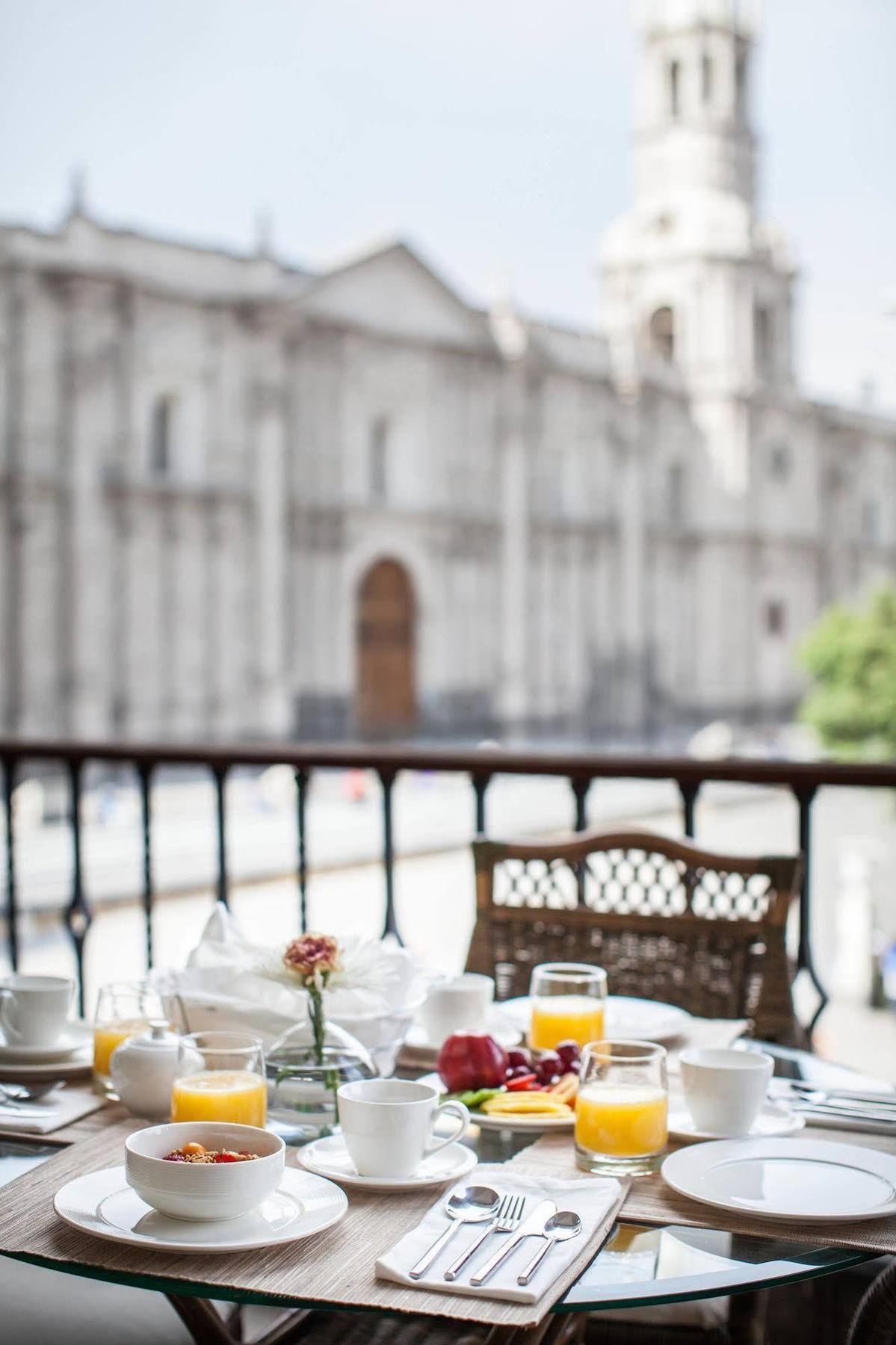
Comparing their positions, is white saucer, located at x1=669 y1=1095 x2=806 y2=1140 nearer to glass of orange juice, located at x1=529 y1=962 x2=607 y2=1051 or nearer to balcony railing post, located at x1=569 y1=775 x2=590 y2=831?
glass of orange juice, located at x1=529 y1=962 x2=607 y2=1051

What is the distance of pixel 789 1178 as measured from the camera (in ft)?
4.00

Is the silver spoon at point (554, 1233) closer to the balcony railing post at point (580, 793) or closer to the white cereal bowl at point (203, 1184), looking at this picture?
the white cereal bowl at point (203, 1184)

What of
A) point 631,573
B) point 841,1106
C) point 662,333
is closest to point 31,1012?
point 841,1106

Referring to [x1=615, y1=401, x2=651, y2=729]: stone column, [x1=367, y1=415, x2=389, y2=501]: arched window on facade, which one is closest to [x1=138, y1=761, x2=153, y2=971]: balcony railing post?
[x1=367, y1=415, x2=389, y2=501]: arched window on facade

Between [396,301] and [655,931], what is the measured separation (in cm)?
2112

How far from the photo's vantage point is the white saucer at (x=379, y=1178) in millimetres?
1173

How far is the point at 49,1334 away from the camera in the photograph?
1575 mm

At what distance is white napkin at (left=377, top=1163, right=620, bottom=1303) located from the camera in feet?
3.20

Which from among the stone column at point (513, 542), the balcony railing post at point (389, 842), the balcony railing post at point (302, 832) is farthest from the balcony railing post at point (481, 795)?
the stone column at point (513, 542)

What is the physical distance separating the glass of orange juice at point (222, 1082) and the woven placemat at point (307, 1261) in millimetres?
136

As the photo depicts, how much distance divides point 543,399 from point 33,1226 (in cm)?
2438

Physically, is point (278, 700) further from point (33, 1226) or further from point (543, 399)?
point (33, 1226)

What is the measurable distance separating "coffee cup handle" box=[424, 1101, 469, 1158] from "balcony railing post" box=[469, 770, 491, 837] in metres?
1.08

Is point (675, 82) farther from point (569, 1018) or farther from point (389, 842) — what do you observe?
point (569, 1018)
